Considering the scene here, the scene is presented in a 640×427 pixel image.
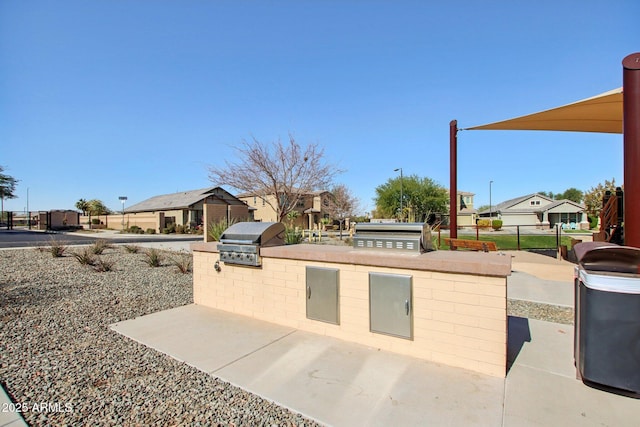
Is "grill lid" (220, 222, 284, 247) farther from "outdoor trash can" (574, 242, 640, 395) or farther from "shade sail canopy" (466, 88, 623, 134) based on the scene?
"shade sail canopy" (466, 88, 623, 134)

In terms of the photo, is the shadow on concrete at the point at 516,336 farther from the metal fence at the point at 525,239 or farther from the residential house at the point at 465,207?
the residential house at the point at 465,207

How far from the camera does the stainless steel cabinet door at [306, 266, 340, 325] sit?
3.73 metres

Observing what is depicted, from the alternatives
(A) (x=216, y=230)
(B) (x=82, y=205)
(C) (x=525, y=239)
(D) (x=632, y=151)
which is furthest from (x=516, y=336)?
(B) (x=82, y=205)

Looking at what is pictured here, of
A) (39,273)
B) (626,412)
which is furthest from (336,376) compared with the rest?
(39,273)

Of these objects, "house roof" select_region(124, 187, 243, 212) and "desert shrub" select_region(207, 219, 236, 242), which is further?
"house roof" select_region(124, 187, 243, 212)

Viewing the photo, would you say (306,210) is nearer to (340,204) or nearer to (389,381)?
(340,204)

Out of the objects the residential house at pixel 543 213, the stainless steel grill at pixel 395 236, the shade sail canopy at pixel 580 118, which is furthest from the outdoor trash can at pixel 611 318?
the residential house at pixel 543 213

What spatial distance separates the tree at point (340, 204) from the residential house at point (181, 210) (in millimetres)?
10427

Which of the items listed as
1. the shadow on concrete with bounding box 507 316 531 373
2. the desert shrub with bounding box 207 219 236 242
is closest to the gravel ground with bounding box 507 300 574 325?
the shadow on concrete with bounding box 507 316 531 373

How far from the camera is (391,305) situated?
331 centimetres

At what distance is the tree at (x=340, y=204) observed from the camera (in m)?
37.8

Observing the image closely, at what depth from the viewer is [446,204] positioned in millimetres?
44500

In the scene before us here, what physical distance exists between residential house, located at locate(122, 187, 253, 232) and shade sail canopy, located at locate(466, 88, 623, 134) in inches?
1059

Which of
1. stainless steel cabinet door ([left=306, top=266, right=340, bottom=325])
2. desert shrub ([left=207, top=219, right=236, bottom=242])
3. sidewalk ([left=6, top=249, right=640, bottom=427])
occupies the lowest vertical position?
sidewalk ([left=6, top=249, right=640, bottom=427])
